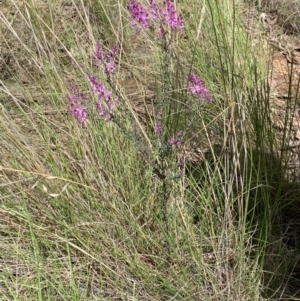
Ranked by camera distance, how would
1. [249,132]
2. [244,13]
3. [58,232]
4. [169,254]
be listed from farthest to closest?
[244,13]
[249,132]
[58,232]
[169,254]

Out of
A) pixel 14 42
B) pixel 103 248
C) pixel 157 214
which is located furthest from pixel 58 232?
pixel 14 42

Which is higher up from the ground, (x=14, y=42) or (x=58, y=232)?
(x=14, y=42)

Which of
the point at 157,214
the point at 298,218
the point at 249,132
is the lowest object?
the point at 298,218

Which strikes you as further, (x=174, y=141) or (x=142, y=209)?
(x=142, y=209)

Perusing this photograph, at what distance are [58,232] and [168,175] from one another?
1.30ft

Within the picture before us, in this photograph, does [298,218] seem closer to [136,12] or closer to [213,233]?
[213,233]

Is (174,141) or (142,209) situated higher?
(174,141)

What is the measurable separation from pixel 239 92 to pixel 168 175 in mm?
362

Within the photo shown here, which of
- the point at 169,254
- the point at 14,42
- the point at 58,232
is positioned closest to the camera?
the point at 169,254

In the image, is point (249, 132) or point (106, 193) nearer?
point (106, 193)

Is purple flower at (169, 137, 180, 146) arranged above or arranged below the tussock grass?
above

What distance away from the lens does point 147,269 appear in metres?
1.43

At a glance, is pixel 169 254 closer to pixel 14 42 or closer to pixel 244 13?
pixel 14 42

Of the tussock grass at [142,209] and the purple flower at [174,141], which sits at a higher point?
the purple flower at [174,141]
